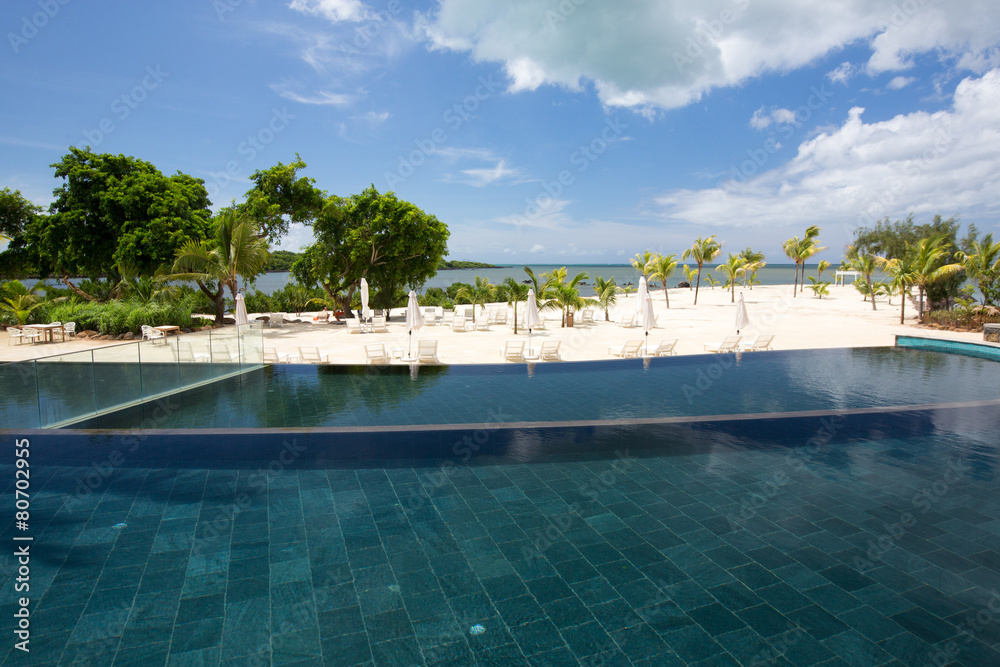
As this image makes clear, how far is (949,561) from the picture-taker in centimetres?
406

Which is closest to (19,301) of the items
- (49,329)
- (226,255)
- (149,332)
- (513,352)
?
(49,329)

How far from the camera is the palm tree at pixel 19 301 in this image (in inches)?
831

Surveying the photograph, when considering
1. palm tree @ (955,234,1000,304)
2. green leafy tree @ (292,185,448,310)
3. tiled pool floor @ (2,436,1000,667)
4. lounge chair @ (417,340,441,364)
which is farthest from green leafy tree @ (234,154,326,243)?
palm tree @ (955,234,1000,304)

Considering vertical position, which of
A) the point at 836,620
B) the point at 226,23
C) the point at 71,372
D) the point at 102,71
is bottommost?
the point at 836,620

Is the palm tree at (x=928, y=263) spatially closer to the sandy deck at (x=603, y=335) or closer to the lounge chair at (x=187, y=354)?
the sandy deck at (x=603, y=335)

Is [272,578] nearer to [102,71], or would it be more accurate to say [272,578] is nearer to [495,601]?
[495,601]

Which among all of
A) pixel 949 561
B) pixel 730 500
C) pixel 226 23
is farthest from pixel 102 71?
pixel 949 561

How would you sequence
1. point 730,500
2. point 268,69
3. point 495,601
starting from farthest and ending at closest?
point 268,69 → point 730,500 → point 495,601

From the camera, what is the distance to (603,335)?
21.8 meters

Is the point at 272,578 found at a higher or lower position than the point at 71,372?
lower

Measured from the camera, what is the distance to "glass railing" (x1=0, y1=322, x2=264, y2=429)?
23.6 ft

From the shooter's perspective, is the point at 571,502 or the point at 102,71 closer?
the point at 571,502

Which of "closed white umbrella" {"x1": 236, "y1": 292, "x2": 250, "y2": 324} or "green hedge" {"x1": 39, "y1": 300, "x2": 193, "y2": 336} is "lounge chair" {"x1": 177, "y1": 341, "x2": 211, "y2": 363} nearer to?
"closed white umbrella" {"x1": 236, "y1": 292, "x2": 250, "y2": 324}

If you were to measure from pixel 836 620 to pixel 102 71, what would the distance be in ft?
79.0
